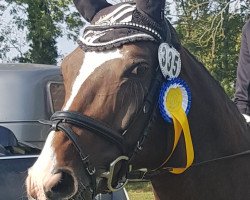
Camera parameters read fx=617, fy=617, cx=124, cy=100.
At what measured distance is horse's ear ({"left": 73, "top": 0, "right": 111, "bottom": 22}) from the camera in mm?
3297

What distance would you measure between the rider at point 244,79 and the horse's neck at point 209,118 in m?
0.55

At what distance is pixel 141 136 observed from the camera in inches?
117

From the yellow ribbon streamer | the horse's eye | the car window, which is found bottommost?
the car window

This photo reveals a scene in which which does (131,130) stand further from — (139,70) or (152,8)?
(152,8)

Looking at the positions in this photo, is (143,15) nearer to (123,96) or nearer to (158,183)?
(123,96)

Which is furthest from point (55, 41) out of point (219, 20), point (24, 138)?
point (24, 138)

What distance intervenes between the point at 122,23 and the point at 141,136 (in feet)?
1.88

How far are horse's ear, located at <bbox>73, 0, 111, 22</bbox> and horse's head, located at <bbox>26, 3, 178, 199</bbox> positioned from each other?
0.18 metres

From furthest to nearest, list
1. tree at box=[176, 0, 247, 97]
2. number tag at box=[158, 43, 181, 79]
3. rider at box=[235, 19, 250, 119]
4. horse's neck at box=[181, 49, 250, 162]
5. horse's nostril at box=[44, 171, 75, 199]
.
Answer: tree at box=[176, 0, 247, 97] < rider at box=[235, 19, 250, 119] < horse's neck at box=[181, 49, 250, 162] < number tag at box=[158, 43, 181, 79] < horse's nostril at box=[44, 171, 75, 199]

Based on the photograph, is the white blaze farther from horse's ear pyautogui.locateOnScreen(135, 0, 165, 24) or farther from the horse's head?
horse's ear pyautogui.locateOnScreen(135, 0, 165, 24)

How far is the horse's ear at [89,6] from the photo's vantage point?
3297 millimetres


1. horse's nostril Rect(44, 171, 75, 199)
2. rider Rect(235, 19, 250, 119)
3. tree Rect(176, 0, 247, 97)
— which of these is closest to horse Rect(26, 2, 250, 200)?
horse's nostril Rect(44, 171, 75, 199)

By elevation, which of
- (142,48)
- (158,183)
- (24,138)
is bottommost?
(24,138)

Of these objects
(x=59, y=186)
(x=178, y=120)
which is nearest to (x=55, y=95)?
(x=178, y=120)
